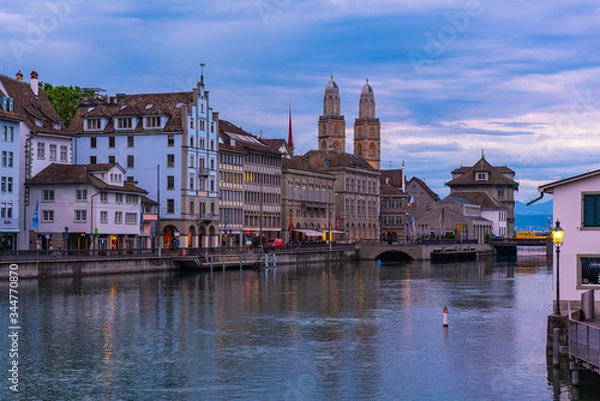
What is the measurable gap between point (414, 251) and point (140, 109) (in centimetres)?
4893

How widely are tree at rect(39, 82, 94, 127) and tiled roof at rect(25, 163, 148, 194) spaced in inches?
1012

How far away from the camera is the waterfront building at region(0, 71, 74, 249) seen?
95.9 m

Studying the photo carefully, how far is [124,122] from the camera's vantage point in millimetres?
119000

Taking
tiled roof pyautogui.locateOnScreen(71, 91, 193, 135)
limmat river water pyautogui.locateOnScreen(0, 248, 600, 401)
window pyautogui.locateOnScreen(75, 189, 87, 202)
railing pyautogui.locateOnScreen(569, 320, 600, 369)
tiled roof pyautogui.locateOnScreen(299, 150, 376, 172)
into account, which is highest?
tiled roof pyautogui.locateOnScreen(71, 91, 193, 135)

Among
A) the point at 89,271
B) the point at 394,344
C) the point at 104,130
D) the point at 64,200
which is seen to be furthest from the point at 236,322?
the point at 104,130

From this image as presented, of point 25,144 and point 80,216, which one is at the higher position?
point 25,144

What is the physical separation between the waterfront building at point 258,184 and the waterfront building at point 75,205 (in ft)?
115

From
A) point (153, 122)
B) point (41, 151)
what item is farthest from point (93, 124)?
point (41, 151)

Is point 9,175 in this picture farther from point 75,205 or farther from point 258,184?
point 258,184

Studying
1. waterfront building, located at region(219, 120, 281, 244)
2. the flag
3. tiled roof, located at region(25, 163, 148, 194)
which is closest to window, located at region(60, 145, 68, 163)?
tiled roof, located at region(25, 163, 148, 194)

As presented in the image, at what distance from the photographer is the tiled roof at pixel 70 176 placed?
319ft

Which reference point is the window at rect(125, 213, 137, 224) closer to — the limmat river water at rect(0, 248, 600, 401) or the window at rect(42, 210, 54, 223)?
the window at rect(42, 210, 54, 223)

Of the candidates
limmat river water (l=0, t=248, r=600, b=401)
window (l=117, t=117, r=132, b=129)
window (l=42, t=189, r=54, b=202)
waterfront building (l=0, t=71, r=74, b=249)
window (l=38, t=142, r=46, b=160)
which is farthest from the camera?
window (l=117, t=117, r=132, b=129)

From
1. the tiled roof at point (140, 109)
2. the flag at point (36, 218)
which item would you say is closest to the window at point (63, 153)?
the flag at point (36, 218)
